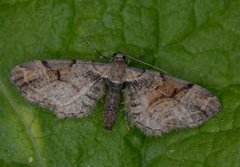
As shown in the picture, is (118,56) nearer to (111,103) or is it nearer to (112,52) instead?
(112,52)

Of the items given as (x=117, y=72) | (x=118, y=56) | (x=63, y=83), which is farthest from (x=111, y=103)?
(x=63, y=83)

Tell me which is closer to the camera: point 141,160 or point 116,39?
point 141,160

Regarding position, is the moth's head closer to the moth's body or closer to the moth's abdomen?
the moth's body

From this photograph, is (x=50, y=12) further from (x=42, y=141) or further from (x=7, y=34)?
(x=42, y=141)

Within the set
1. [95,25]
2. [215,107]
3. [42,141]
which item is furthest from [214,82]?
[42,141]

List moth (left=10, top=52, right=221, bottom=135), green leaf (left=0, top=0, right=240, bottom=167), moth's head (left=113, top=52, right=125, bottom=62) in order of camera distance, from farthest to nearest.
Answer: moth's head (left=113, top=52, right=125, bottom=62) → moth (left=10, top=52, right=221, bottom=135) → green leaf (left=0, top=0, right=240, bottom=167)

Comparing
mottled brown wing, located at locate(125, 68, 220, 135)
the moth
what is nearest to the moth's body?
the moth

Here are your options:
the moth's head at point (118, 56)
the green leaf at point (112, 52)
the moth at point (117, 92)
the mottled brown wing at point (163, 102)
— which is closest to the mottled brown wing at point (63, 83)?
the moth at point (117, 92)
